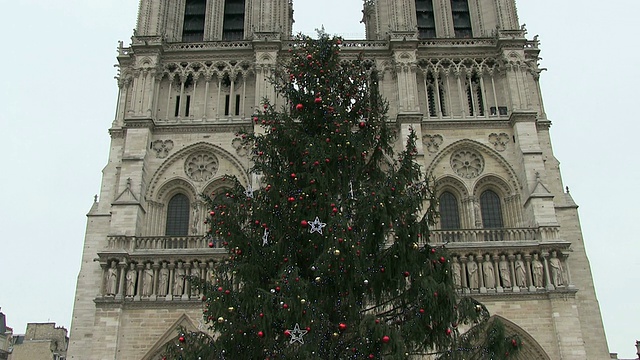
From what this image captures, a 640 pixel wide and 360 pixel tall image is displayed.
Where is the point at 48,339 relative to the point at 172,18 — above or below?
below

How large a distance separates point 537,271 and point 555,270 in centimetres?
62

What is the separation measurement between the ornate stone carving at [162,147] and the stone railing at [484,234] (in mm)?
11286

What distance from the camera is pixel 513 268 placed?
960 inches

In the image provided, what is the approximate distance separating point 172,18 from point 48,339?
21426mm

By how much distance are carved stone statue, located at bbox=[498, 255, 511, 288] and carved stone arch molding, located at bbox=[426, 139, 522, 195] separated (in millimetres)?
3642

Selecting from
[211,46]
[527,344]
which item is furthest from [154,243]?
[527,344]

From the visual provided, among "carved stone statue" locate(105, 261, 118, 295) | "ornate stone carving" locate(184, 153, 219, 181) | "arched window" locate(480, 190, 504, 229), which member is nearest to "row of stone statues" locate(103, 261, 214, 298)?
"carved stone statue" locate(105, 261, 118, 295)

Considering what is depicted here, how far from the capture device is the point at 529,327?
928 inches

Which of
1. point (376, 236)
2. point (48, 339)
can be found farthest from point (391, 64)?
point (48, 339)

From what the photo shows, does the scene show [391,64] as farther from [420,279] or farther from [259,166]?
[420,279]

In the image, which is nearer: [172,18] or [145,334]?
[145,334]

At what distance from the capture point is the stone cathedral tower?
78.4ft

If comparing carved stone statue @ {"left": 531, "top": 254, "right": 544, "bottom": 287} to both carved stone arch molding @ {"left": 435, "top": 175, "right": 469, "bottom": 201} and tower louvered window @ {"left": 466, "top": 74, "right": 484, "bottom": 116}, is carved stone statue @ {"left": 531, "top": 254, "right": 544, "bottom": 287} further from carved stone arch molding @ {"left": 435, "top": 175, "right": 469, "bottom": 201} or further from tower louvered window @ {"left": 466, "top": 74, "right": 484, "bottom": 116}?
tower louvered window @ {"left": 466, "top": 74, "right": 484, "bottom": 116}

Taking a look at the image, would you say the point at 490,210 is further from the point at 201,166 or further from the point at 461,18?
the point at 201,166
